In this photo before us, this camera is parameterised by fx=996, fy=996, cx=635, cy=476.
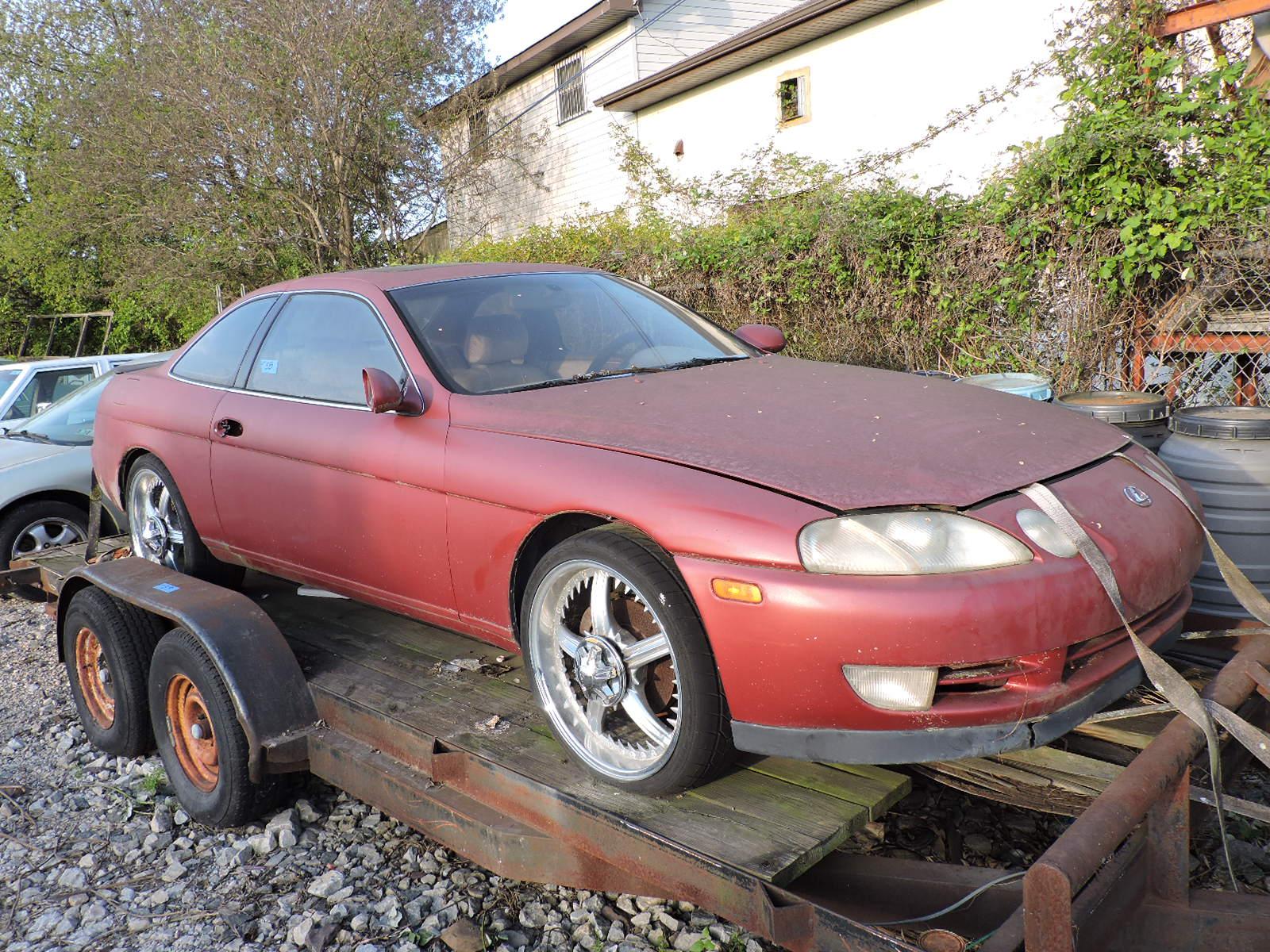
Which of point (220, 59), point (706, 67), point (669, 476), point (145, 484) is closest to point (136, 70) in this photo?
point (220, 59)

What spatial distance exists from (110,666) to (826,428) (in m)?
3.07

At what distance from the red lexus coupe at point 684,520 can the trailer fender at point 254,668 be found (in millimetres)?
341

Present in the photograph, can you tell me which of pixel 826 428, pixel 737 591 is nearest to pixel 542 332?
pixel 826 428

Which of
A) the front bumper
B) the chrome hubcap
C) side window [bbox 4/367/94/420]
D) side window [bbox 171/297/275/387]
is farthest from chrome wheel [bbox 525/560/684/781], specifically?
side window [bbox 4/367/94/420]

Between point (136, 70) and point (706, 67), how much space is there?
942 centimetres

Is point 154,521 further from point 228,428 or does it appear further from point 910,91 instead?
point 910,91

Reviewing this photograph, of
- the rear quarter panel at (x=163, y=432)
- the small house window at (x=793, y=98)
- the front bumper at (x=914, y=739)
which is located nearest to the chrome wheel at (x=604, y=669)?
the front bumper at (x=914, y=739)

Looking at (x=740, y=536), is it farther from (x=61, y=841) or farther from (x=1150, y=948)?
(x=61, y=841)

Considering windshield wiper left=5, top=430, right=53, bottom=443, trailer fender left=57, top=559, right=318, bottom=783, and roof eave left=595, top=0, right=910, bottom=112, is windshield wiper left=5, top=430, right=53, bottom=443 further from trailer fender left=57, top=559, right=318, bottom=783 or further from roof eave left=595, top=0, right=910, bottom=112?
roof eave left=595, top=0, right=910, bottom=112

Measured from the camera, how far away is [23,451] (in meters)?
6.80

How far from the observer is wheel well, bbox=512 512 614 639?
2.84 m

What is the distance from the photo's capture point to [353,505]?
11.4ft

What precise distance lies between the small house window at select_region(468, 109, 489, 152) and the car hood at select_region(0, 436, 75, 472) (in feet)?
45.8

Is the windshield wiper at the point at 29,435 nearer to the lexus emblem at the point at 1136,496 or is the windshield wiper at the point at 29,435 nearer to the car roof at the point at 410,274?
the car roof at the point at 410,274
